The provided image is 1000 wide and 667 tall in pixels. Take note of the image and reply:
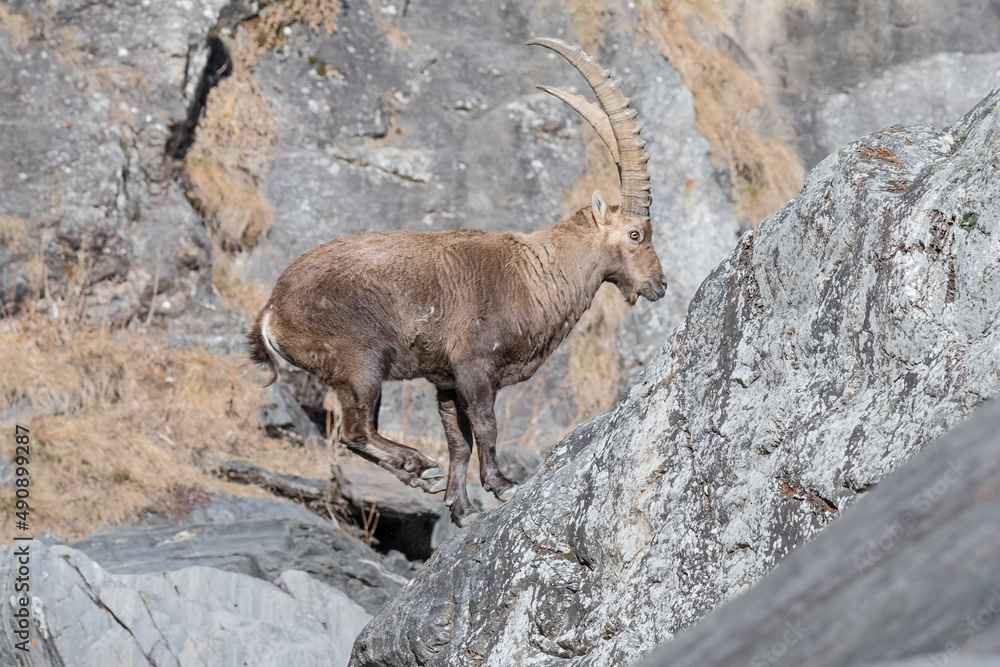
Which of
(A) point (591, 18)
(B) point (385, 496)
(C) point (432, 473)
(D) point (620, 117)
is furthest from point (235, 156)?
(C) point (432, 473)

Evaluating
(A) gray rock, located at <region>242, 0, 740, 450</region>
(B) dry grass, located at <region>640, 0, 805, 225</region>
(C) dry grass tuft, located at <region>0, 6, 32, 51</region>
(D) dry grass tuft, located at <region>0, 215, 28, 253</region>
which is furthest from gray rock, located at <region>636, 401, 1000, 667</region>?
(B) dry grass, located at <region>640, 0, 805, 225</region>

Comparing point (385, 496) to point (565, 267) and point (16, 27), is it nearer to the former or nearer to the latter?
point (565, 267)

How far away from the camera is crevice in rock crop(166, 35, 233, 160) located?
38.1 ft

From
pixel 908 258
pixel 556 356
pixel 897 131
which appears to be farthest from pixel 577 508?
pixel 556 356

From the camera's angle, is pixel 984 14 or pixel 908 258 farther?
pixel 984 14

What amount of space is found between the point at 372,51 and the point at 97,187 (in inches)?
150

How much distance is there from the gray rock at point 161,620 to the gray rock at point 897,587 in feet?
14.8

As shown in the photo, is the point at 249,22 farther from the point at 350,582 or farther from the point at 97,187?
the point at 350,582

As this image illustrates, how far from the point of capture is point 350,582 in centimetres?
671

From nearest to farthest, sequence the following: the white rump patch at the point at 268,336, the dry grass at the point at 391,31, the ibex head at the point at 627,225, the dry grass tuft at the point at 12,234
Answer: the white rump patch at the point at 268,336 < the ibex head at the point at 627,225 < the dry grass tuft at the point at 12,234 < the dry grass at the point at 391,31

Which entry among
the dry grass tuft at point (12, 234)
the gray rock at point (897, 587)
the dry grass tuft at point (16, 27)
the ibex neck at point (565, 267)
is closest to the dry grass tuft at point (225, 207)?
the dry grass tuft at point (12, 234)

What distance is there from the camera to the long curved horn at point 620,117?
21.3 feet

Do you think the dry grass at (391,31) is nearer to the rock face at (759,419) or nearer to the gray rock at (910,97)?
the gray rock at (910,97)

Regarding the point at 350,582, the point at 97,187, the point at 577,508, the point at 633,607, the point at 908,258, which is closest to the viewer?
the point at 908,258
